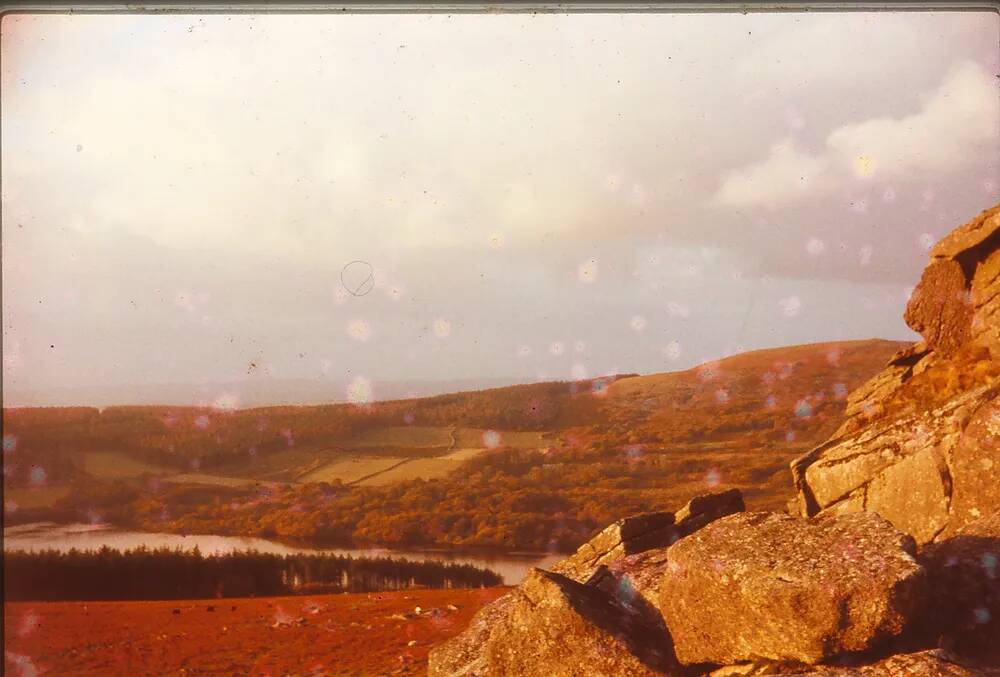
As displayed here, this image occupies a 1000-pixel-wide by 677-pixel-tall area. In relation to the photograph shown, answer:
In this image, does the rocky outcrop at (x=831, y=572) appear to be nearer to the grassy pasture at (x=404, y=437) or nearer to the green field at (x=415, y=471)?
the green field at (x=415, y=471)

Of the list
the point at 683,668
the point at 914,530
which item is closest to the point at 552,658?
the point at 683,668

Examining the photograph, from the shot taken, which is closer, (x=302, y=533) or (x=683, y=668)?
(x=683, y=668)

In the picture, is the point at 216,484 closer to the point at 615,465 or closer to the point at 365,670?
the point at 615,465

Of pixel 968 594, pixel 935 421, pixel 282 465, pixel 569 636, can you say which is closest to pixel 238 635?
pixel 569 636

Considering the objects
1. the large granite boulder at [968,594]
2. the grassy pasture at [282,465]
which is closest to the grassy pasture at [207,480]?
the grassy pasture at [282,465]

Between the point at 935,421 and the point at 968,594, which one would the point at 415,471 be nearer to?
the point at 935,421

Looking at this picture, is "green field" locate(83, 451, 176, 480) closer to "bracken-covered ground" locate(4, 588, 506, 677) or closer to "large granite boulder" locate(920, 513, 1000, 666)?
"bracken-covered ground" locate(4, 588, 506, 677)
